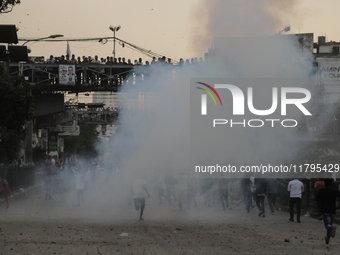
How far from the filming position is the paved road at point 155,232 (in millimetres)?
10789

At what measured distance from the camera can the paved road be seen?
35.4 ft

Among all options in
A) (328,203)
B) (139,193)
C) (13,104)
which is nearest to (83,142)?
(13,104)

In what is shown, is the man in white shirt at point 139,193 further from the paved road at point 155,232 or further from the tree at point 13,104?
the tree at point 13,104

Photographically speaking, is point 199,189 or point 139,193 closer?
point 139,193

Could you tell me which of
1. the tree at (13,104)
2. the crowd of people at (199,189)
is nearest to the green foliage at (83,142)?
the crowd of people at (199,189)

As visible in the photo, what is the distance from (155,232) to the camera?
1323 centimetres

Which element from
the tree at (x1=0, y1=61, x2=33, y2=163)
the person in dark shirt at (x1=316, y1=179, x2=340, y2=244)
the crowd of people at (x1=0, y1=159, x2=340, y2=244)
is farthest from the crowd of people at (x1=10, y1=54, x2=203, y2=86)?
the person in dark shirt at (x1=316, y1=179, x2=340, y2=244)

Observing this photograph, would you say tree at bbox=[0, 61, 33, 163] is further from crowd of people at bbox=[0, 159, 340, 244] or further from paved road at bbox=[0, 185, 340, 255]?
paved road at bbox=[0, 185, 340, 255]

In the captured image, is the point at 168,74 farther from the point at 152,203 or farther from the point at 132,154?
the point at 152,203

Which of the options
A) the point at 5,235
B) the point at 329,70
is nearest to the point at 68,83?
the point at 5,235

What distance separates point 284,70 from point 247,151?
3401 millimetres

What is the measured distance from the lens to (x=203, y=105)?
20.6 m

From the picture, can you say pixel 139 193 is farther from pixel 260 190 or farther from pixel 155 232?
pixel 260 190

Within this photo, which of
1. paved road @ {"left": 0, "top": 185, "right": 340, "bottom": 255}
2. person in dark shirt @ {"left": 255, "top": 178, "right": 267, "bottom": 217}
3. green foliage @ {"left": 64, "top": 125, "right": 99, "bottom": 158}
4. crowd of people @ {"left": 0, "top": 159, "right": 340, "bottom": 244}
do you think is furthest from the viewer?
green foliage @ {"left": 64, "top": 125, "right": 99, "bottom": 158}
